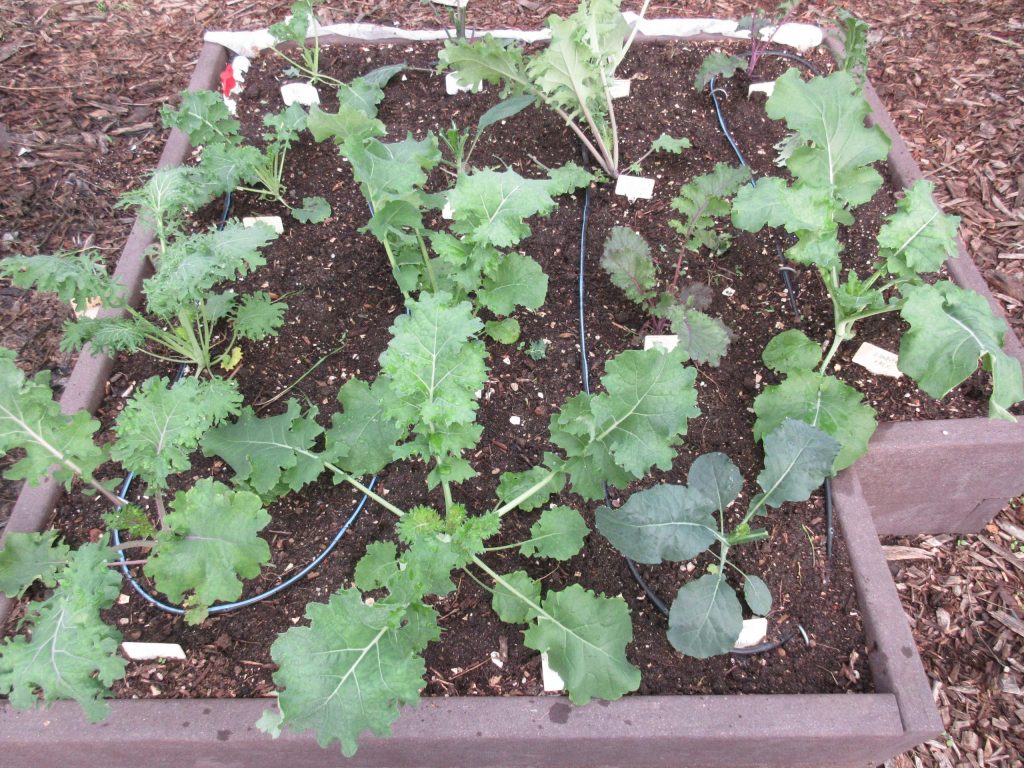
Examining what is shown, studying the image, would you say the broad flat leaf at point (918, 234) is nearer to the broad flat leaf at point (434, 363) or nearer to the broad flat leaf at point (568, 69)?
the broad flat leaf at point (568, 69)

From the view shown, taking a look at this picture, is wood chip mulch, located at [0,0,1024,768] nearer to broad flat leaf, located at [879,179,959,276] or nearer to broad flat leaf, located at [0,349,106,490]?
broad flat leaf, located at [0,349,106,490]

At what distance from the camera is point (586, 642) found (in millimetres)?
1896

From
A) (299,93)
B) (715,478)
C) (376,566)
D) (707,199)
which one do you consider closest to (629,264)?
(707,199)

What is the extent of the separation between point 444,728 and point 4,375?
158 cm

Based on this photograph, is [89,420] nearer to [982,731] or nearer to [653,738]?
[653,738]

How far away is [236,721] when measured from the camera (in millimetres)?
1920

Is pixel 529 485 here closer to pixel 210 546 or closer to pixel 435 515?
pixel 435 515

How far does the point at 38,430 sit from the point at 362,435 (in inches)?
35.8

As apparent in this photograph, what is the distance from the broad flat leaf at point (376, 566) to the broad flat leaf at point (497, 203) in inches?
36.7

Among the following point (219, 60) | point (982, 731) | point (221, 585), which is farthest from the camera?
point (219, 60)

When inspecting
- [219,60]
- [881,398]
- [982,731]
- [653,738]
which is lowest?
[982,731]

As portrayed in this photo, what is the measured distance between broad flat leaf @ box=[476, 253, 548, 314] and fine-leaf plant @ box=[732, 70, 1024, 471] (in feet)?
2.20

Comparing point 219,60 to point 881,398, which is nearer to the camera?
point 881,398

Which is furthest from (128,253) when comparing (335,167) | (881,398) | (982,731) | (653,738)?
(982,731)
